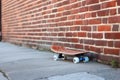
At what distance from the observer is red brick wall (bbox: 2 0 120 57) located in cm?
497

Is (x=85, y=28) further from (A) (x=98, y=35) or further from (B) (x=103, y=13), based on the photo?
(B) (x=103, y=13)

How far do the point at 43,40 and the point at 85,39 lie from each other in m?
2.93

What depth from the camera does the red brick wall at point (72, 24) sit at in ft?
16.3

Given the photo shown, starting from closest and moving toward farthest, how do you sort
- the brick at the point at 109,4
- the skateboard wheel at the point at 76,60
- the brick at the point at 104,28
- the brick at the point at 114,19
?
the brick at the point at 114,19, the brick at the point at 109,4, the brick at the point at 104,28, the skateboard wheel at the point at 76,60

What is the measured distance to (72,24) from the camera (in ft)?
21.1

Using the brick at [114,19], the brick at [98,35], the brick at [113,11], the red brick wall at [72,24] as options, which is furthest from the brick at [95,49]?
the brick at [113,11]

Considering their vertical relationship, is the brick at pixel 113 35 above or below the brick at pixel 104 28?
below

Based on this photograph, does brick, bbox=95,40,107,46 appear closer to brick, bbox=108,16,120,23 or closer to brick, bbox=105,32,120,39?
brick, bbox=105,32,120,39

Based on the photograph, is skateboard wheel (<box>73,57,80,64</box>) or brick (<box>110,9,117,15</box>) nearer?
brick (<box>110,9,117,15</box>)

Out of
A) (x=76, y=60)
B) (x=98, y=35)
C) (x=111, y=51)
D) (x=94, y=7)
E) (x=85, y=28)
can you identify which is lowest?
(x=76, y=60)

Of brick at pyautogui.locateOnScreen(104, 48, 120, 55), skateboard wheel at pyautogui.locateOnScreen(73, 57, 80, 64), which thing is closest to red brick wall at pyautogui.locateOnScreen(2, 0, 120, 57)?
brick at pyautogui.locateOnScreen(104, 48, 120, 55)

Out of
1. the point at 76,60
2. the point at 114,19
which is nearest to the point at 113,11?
the point at 114,19

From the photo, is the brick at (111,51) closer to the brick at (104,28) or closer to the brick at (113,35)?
the brick at (113,35)

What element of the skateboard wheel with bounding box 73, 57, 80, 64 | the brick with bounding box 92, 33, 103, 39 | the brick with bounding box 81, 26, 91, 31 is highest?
the brick with bounding box 81, 26, 91, 31
